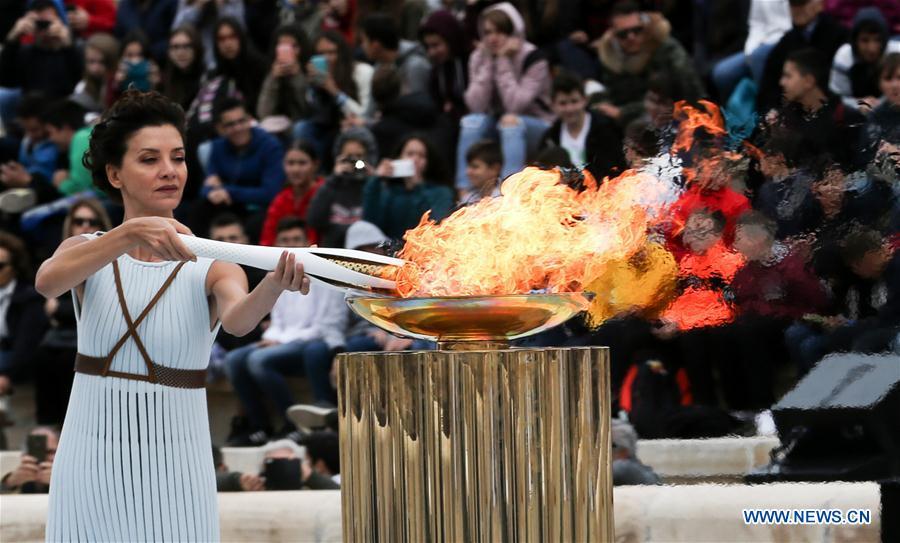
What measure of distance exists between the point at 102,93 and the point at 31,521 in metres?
4.61

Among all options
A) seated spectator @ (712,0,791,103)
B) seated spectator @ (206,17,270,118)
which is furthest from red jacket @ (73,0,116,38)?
seated spectator @ (712,0,791,103)

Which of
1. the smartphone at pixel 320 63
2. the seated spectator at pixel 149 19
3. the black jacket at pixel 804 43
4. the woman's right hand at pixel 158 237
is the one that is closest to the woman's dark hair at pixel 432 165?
the smartphone at pixel 320 63

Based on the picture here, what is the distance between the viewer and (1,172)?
28.5 ft

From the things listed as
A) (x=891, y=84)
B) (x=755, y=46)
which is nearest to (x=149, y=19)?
(x=755, y=46)

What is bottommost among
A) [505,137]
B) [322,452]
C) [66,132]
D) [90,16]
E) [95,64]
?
[322,452]

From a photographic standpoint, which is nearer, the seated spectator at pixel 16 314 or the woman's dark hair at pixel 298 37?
the seated spectator at pixel 16 314

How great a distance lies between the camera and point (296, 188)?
7379 mm

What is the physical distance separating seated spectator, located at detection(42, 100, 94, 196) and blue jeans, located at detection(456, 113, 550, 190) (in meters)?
2.27

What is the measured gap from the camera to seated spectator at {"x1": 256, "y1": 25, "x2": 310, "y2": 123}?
8352 mm

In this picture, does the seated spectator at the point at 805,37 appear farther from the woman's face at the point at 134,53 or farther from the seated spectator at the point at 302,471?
the woman's face at the point at 134,53

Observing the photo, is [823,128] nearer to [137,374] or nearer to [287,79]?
[137,374]

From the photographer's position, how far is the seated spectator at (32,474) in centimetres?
642

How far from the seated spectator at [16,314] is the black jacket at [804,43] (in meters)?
3.66

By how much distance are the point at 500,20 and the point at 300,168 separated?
54.0 inches
